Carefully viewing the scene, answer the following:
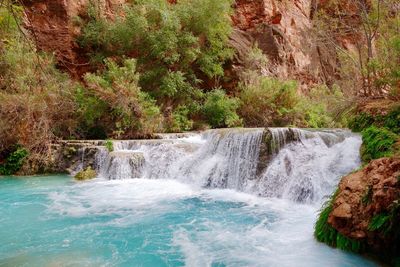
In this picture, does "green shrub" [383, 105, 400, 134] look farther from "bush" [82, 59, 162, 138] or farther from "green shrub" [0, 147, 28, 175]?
"green shrub" [0, 147, 28, 175]

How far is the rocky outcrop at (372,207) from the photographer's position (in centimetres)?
348

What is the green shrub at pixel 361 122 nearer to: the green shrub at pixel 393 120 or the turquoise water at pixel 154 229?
the green shrub at pixel 393 120

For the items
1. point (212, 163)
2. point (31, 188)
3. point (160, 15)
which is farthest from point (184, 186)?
point (160, 15)

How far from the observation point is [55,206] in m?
6.70

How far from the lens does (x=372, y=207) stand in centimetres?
366

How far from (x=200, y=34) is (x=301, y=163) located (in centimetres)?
982

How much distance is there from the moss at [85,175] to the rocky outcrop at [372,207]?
7.11m

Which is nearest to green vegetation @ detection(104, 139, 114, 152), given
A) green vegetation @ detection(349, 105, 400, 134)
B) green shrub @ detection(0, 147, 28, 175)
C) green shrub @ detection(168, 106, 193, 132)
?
green shrub @ detection(0, 147, 28, 175)

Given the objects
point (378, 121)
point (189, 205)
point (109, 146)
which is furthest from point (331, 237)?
point (109, 146)

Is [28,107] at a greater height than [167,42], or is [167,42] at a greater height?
[167,42]

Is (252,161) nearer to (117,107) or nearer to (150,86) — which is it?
(117,107)

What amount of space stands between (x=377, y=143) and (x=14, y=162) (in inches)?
380

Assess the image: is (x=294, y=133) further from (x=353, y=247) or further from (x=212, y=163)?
(x=353, y=247)

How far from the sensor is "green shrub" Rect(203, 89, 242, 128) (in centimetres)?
1434
